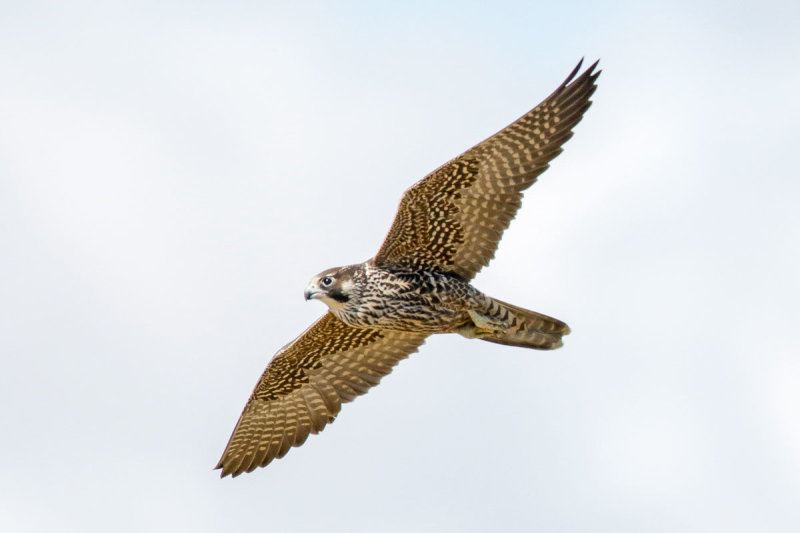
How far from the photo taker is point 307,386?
2028 centimetres

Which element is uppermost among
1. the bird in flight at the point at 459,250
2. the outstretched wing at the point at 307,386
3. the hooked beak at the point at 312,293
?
the bird in flight at the point at 459,250

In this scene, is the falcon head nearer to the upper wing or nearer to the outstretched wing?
the upper wing

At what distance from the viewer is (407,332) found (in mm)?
19328

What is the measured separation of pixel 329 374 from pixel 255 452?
4.93 ft

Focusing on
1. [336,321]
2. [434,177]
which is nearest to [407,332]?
[336,321]

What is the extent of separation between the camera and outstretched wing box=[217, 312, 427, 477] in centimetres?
2000

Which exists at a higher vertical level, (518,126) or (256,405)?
(518,126)

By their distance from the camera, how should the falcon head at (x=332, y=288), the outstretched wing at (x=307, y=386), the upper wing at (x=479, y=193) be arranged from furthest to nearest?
1. the outstretched wing at (x=307, y=386)
2. the falcon head at (x=332, y=288)
3. the upper wing at (x=479, y=193)

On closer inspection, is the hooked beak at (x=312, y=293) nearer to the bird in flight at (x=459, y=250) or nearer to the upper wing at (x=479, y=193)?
the bird in flight at (x=459, y=250)

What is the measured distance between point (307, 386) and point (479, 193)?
13.0 ft

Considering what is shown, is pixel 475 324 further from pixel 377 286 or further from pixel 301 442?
pixel 301 442

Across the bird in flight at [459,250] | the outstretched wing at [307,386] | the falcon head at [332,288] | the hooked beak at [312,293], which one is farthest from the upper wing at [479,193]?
the outstretched wing at [307,386]

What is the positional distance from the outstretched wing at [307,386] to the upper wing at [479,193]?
64.3 inches

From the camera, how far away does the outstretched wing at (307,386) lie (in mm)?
20000
